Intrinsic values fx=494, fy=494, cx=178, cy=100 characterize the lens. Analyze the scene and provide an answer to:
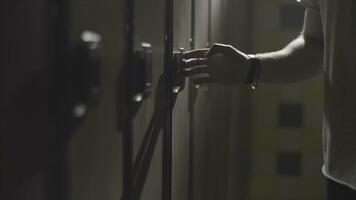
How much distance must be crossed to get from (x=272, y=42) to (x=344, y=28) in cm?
91

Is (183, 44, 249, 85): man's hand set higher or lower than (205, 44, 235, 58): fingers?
lower

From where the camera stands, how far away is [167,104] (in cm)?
68

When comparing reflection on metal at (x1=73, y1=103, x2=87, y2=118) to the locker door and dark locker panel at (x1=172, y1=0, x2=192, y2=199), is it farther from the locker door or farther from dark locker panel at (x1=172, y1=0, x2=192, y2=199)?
dark locker panel at (x1=172, y1=0, x2=192, y2=199)

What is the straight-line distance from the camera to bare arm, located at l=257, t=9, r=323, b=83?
0.79m

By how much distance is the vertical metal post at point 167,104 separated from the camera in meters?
0.65

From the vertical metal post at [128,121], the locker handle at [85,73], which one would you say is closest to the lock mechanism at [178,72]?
the vertical metal post at [128,121]

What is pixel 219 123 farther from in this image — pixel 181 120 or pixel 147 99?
pixel 147 99

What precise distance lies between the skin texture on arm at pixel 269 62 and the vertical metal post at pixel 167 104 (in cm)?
9

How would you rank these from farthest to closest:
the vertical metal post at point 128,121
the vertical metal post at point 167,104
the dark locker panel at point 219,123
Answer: the dark locker panel at point 219,123
the vertical metal post at point 167,104
the vertical metal post at point 128,121

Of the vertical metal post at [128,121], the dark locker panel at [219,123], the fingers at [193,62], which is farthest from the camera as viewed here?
the dark locker panel at [219,123]

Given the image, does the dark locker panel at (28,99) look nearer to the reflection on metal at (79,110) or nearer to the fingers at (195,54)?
the reflection on metal at (79,110)

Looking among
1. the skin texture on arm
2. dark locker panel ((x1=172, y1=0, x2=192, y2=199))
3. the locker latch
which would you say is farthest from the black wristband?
the locker latch

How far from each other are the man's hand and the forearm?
39 mm

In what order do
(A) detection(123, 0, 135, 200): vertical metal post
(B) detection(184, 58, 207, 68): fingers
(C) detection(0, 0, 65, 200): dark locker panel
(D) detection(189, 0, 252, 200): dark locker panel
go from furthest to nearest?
(D) detection(189, 0, 252, 200): dark locker panel, (B) detection(184, 58, 207, 68): fingers, (A) detection(123, 0, 135, 200): vertical metal post, (C) detection(0, 0, 65, 200): dark locker panel
